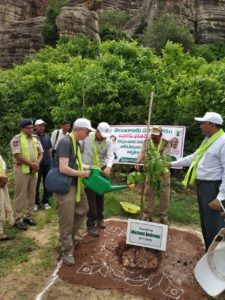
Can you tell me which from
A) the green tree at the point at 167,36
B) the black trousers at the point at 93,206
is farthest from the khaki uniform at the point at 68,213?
the green tree at the point at 167,36

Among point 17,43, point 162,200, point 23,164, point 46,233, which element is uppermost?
point 17,43

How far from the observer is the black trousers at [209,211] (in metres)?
4.21

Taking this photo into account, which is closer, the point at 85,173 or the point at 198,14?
the point at 85,173

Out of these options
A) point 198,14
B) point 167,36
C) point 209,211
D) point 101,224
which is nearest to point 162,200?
point 101,224

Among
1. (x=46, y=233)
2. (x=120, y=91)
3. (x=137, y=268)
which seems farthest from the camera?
(x=120, y=91)

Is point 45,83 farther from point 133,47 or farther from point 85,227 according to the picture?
point 85,227

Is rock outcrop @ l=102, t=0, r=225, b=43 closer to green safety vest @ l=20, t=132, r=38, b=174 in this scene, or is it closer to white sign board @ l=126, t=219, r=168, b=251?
green safety vest @ l=20, t=132, r=38, b=174

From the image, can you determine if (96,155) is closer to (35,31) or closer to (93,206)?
(93,206)

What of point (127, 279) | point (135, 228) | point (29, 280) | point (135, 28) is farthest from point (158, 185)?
point (135, 28)

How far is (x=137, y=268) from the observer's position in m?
4.33

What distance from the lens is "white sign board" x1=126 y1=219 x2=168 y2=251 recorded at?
4.36 metres

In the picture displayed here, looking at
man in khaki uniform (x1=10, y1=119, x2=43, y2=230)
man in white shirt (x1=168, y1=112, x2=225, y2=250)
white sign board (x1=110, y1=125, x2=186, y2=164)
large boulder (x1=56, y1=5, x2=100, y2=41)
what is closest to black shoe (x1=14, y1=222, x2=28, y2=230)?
man in khaki uniform (x1=10, y1=119, x2=43, y2=230)

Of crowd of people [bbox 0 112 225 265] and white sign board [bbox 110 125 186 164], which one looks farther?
white sign board [bbox 110 125 186 164]

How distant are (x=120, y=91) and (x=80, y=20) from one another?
1942 centimetres
